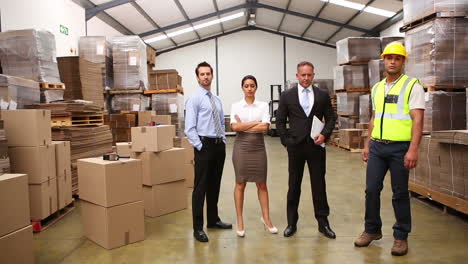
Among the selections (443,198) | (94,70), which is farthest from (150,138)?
(443,198)

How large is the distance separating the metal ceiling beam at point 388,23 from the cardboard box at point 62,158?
11.0m

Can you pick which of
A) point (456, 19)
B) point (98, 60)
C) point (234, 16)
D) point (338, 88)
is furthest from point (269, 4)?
point (456, 19)

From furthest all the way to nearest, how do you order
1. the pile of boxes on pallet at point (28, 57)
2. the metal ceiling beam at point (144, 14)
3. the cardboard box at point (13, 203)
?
the metal ceiling beam at point (144, 14)
the pile of boxes on pallet at point (28, 57)
the cardboard box at point (13, 203)

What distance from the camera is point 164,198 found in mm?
4309

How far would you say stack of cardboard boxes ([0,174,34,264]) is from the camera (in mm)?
2455

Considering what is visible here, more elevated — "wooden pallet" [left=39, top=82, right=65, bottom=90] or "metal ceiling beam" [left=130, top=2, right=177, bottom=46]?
"metal ceiling beam" [left=130, top=2, right=177, bottom=46]

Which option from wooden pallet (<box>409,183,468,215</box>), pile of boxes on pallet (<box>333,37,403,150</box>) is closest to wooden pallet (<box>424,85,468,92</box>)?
wooden pallet (<box>409,183,468,215</box>)

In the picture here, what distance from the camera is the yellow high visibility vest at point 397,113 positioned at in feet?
9.45

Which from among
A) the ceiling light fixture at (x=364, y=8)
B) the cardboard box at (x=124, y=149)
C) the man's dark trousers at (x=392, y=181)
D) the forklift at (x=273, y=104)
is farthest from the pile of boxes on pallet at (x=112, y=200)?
the forklift at (x=273, y=104)

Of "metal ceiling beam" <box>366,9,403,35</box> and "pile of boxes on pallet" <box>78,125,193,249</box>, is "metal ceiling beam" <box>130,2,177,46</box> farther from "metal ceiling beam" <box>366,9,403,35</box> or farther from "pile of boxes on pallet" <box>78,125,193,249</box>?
"pile of boxes on pallet" <box>78,125,193,249</box>

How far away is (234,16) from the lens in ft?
50.9

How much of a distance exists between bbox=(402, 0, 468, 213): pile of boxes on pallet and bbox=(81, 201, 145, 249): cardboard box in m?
3.35

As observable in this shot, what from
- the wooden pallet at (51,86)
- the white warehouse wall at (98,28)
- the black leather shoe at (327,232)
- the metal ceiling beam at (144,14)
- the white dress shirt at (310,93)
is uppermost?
the metal ceiling beam at (144,14)

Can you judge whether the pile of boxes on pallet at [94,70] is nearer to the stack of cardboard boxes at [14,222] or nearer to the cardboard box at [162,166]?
the cardboard box at [162,166]
